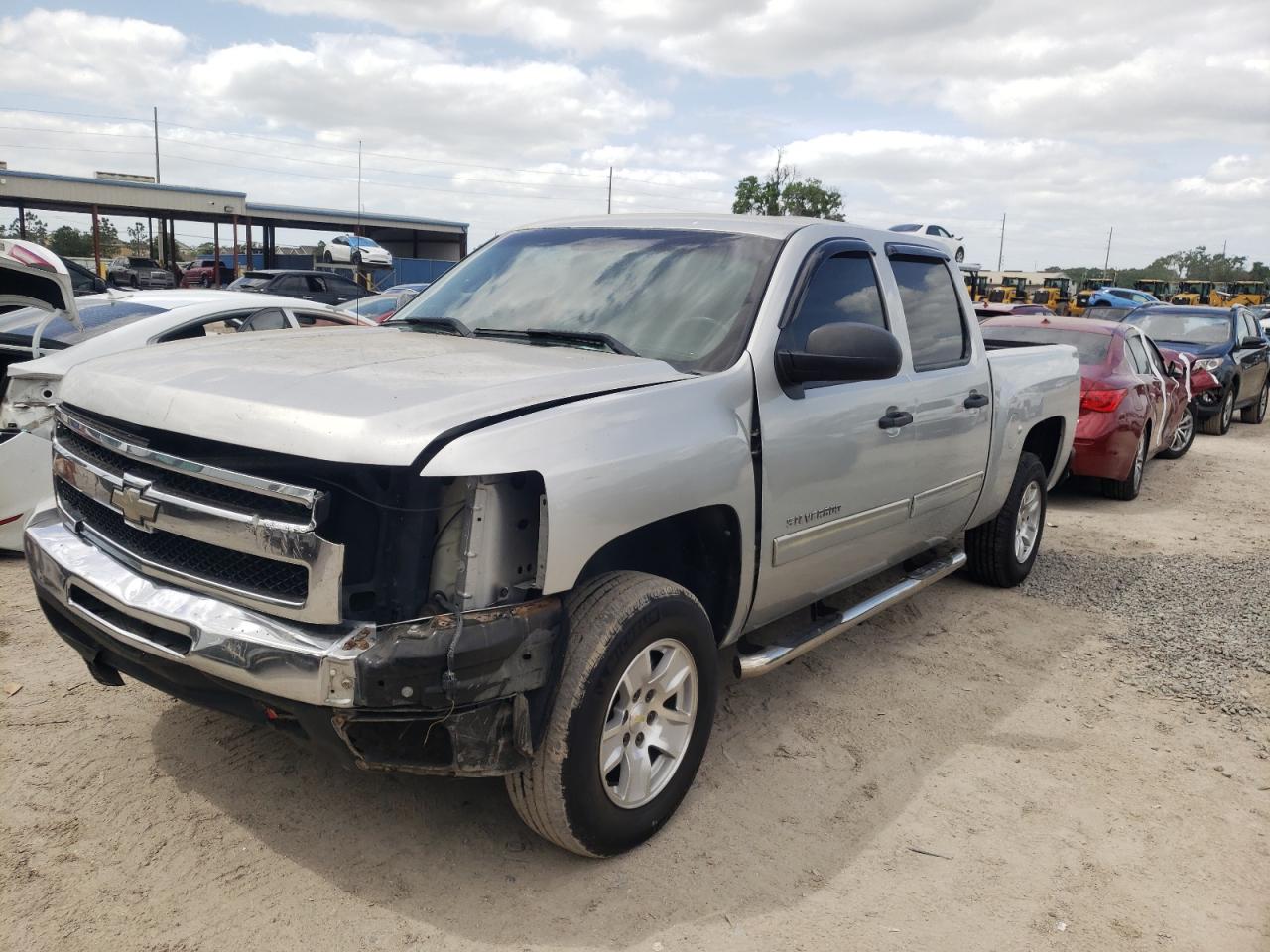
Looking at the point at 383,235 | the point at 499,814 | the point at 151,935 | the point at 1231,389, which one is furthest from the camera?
the point at 383,235

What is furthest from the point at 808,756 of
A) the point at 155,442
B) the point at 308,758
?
the point at 155,442

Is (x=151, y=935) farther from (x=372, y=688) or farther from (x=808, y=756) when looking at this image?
(x=808, y=756)

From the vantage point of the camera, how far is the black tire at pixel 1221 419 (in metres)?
14.6

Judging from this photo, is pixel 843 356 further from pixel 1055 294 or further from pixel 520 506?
pixel 1055 294

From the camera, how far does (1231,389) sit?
14.7 metres

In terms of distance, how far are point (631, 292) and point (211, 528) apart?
5.89 ft

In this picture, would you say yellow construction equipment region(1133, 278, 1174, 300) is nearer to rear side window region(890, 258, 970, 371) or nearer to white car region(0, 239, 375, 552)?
rear side window region(890, 258, 970, 371)

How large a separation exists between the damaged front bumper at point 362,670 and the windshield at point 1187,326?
14.8m

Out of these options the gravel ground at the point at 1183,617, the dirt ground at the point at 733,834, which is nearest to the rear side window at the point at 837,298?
the dirt ground at the point at 733,834

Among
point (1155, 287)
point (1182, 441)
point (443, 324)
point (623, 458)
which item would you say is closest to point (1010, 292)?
point (1155, 287)

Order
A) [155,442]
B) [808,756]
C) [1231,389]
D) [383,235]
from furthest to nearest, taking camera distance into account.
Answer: [383,235], [1231,389], [808,756], [155,442]

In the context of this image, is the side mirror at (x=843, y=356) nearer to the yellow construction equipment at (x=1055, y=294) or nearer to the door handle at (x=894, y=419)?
the door handle at (x=894, y=419)

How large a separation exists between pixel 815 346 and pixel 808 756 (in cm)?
158

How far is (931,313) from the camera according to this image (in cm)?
480
